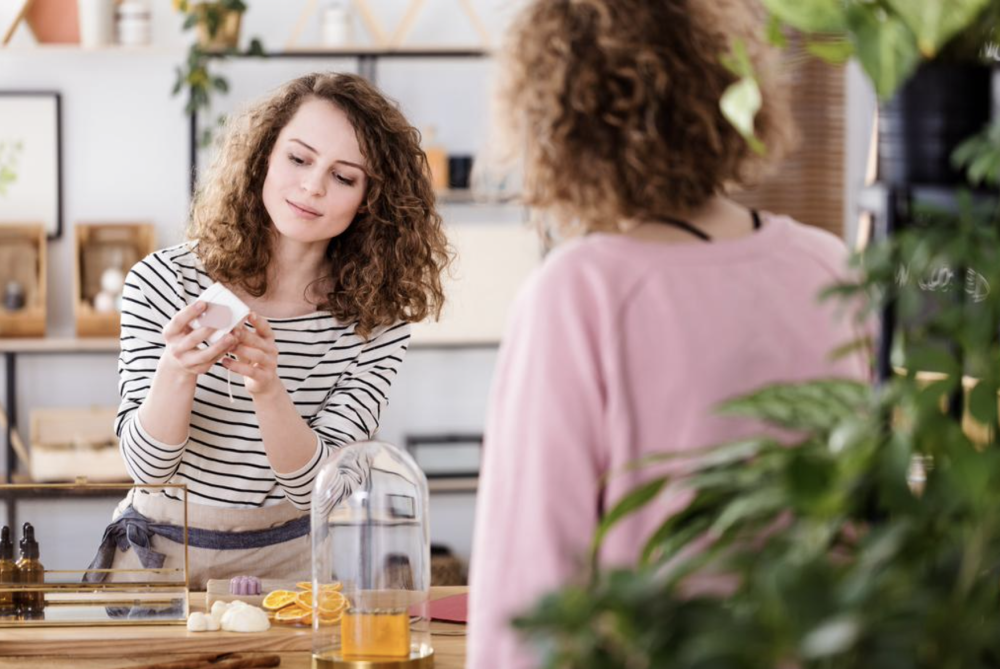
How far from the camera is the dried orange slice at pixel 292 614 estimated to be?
1.97 metres

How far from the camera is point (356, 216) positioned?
8.14 feet

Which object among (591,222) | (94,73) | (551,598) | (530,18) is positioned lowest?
(551,598)

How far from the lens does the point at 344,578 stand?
192 centimetres

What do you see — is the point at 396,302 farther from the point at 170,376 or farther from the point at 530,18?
the point at 530,18

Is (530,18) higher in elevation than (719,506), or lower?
higher

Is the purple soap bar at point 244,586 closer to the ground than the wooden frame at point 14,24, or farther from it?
closer to the ground

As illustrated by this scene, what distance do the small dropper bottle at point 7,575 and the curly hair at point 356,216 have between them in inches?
24.7

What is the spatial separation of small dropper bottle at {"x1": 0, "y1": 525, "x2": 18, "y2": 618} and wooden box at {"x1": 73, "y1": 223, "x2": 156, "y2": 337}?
9.14ft

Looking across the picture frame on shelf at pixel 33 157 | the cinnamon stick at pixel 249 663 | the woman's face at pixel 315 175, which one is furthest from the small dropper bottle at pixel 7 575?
the picture frame on shelf at pixel 33 157

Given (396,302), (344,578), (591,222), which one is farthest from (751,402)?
(396,302)

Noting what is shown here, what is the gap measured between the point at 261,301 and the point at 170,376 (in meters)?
0.32

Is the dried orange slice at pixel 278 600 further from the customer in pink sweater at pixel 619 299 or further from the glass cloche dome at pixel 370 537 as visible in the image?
the customer in pink sweater at pixel 619 299

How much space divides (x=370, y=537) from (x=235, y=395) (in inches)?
20.1

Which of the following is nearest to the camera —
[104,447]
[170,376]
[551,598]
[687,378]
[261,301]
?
[551,598]
